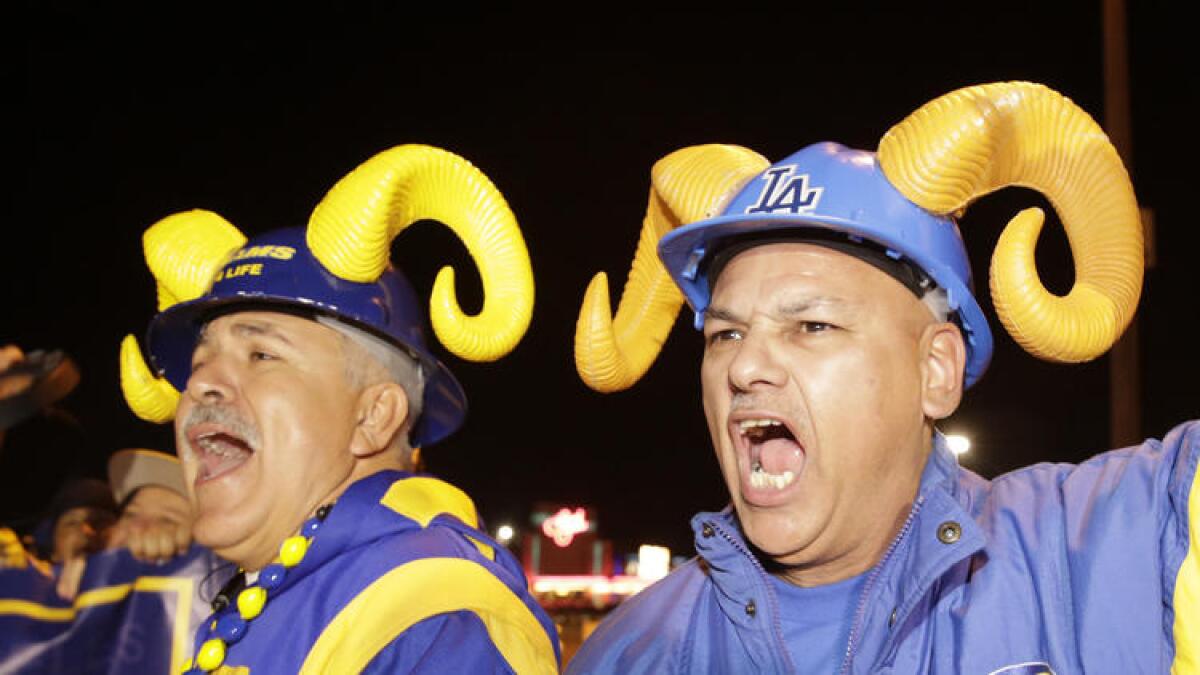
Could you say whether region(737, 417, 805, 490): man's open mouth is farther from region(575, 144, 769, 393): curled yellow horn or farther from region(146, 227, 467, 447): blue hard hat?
region(146, 227, 467, 447): blue hard hat

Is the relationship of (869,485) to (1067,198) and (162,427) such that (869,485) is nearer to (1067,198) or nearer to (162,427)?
(1067,198)

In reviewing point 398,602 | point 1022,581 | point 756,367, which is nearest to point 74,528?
point 398,602

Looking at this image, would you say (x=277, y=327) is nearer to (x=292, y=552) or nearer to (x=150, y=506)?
(x=292, y=552)

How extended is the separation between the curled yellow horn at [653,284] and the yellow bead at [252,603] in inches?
40.3

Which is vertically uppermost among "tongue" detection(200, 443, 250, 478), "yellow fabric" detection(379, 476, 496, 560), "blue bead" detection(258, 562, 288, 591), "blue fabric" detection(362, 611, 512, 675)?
"tongue" detection(200, 443, 250, 478)

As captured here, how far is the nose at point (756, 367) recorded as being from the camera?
2236 millimetres

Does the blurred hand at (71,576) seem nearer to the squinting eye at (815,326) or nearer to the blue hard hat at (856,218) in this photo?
the blue hard hat at (856,218)

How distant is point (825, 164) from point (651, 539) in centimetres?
2687

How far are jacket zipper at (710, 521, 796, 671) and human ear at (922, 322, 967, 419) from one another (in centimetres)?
A: 51

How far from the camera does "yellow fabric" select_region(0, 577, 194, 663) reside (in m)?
3.95

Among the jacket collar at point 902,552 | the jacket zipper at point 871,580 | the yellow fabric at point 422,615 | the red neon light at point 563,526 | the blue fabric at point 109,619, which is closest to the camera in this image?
the jacket collar at point 902,552

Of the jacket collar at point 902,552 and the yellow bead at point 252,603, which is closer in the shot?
the jacket collar at point 902,552

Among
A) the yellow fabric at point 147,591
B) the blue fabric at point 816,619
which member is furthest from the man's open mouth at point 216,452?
the blue fabric at point 816,619

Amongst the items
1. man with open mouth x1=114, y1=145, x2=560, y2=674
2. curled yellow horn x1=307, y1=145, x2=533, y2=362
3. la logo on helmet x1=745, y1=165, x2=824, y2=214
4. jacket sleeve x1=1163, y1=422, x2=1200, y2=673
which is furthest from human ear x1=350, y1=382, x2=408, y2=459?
jacket sleeve x1=1163, y1=422, x2=1200, y2=673
